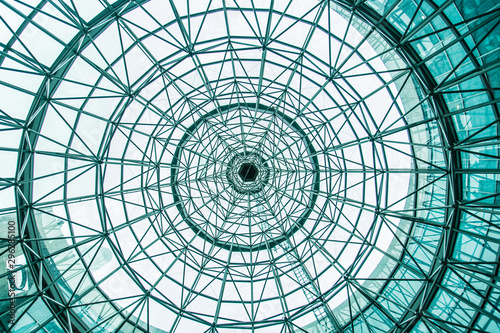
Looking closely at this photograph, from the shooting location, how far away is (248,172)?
28.8 metres

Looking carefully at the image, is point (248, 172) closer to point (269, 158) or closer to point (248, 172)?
point (248, 172)

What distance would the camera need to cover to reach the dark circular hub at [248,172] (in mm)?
28422

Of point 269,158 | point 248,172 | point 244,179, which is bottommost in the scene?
point 244,179

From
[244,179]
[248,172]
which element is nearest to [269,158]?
[244,179]

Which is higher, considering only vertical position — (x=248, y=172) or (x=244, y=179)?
(x=248, y=172)

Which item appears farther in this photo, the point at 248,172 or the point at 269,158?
the point at 248,172

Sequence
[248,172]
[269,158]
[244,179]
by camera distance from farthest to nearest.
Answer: [248,172] < [244,179] < [269,158]

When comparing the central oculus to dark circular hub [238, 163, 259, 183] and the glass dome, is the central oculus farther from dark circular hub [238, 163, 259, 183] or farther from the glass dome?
the glass dome

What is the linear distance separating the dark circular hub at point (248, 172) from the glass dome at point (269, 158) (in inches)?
143

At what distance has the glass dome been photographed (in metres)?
13.0

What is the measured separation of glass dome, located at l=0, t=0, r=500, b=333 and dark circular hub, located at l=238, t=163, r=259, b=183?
11.9ft

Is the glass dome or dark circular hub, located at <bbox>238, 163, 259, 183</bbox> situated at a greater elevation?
dark circular hub, located at <bbox>238, 163, 259, 183</bbox>

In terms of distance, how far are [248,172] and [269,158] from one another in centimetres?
385

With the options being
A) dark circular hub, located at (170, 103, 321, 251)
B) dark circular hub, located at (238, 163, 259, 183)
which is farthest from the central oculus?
dark circular hub, located at (170, 103, 321, 251)
